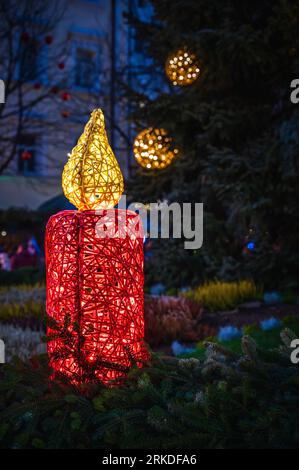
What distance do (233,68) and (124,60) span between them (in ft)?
42.3

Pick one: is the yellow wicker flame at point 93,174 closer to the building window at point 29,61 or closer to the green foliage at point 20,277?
the green foliage at point 20,277

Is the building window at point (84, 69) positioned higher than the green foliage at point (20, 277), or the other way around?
the building window at point (84, 69)

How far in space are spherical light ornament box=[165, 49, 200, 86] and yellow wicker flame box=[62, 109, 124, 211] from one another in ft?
16.0

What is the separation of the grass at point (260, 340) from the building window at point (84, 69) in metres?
14.9

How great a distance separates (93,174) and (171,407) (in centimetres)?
158

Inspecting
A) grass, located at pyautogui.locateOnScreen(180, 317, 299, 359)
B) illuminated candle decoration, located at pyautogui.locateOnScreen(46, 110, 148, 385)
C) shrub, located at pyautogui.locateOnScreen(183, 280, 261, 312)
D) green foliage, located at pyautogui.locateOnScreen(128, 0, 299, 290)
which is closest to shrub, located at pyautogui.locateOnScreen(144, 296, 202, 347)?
shrub, located at pyautogui.locateOnScreen(183, 280, 261, 312)

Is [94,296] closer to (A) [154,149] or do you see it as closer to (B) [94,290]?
(B) [94,290]

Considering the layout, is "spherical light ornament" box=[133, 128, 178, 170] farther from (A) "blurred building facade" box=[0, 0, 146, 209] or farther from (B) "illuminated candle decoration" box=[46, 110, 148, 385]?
(A) "blurred building facade" box=[0, 0, 146, 209]

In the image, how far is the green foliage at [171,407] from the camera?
246 centimetres

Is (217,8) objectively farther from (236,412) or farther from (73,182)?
(236,412)

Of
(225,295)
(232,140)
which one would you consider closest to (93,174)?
(225,295)

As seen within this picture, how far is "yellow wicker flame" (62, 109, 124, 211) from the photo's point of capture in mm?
3344

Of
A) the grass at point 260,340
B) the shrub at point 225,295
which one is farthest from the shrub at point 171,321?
the grass at point 260,340
